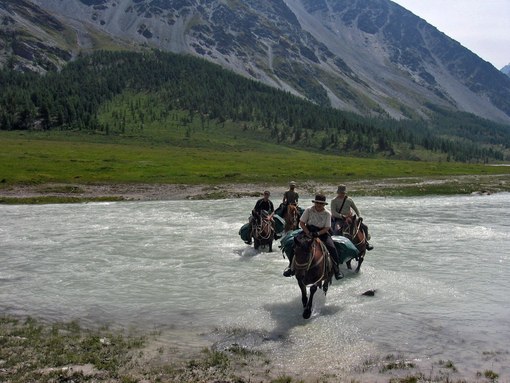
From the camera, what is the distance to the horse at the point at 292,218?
1047 inches

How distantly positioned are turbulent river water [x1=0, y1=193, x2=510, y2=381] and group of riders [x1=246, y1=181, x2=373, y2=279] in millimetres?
1688

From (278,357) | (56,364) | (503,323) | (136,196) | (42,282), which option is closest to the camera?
(56,364)

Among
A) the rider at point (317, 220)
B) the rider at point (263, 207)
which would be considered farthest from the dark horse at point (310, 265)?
the rider at point (263, 207)

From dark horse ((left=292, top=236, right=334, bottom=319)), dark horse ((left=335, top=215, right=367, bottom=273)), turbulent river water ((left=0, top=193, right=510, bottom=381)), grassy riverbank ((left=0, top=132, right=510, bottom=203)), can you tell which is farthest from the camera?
grassy riverbank ((left=0, top=132, right=510, bottom=203))

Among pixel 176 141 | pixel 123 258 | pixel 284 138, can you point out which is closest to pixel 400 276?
pixel 123 258

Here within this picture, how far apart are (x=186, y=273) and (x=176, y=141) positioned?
129 meters

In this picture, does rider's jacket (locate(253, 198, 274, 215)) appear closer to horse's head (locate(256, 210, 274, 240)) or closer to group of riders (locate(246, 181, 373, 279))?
group of riders (locate(246, 181, 373, 279))

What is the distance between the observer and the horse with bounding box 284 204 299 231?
87.2ft

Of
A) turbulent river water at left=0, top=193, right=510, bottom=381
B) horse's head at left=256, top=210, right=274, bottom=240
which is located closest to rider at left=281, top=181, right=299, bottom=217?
horse's head at left=256, top=210, right=274, bottom=240

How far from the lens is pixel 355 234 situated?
2073 centimetres

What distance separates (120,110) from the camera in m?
187

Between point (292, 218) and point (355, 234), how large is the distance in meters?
6.41

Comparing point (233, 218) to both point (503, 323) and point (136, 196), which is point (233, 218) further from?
point (503, 323)

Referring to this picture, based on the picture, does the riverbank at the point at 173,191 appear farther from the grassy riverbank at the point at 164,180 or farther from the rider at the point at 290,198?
the rider at the point at 290,198
